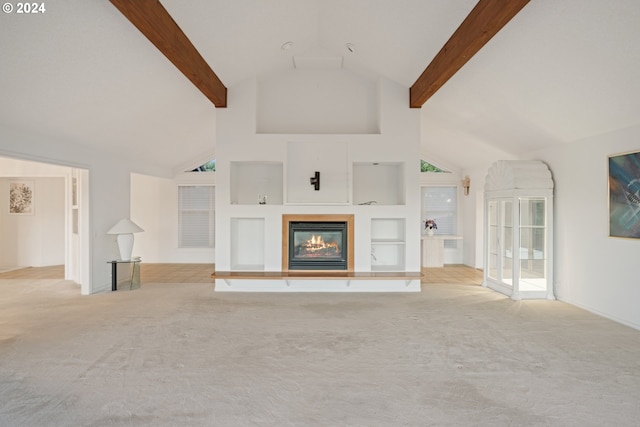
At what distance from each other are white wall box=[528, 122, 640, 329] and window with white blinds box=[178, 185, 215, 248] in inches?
282

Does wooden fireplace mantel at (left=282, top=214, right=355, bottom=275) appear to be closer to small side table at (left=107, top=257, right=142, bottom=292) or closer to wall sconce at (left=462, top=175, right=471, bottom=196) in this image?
small side table at (left=107, top=257, right=142, bottom=292)

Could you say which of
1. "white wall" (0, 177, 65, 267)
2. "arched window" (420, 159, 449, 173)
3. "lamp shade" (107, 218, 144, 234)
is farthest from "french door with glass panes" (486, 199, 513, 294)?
"white wall" (0, 177, 65, 267)

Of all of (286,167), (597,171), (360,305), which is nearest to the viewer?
(597,171)

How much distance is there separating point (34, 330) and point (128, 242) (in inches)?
95.7

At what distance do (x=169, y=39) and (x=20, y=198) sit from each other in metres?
7.44

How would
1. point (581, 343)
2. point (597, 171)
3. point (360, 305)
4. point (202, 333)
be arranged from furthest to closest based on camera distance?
point (360, 305) → point (597, 171) → point (202, 333) → point (581, 343)

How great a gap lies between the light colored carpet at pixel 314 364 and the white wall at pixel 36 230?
3.94 m

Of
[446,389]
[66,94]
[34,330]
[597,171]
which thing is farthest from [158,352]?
[597,171]

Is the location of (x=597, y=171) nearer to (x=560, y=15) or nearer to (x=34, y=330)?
(x=560, y=15)

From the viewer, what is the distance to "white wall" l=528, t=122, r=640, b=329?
446 cm

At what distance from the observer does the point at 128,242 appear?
6504 mm

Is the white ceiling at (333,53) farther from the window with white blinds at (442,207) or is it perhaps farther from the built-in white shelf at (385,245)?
the window with white blinds at (442,207)

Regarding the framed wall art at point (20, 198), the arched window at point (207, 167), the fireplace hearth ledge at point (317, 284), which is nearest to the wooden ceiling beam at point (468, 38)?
the fireplace hearth ledge at point (317, 284)

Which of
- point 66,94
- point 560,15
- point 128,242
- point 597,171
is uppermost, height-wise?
point 560,15
